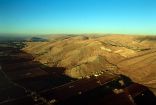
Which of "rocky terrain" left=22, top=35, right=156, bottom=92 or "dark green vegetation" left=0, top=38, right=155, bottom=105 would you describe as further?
"rocky terrain" left=22, top=35, right=156, bottom=92

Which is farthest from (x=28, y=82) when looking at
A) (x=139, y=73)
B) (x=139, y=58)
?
(x=139, y=58)

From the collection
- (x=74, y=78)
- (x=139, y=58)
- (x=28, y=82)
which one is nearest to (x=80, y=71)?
(x=74, y=78)

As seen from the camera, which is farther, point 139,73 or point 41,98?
point 139,73

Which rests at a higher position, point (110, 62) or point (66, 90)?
point (66, 90)

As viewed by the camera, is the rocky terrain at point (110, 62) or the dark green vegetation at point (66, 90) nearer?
the dark green vegetation at point (66, 90)

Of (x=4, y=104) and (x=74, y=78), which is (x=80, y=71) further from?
(x=4, y=104)

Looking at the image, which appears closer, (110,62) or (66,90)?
(66,90)

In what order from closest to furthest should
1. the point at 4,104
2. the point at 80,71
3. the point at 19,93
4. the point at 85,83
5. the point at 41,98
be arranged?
the point at 4,104 < the point at 41,98 < the point at 19,93 < the point at 85,83 < the point at 80,71

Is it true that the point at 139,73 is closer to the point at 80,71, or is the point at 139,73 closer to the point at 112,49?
the point at 80,71

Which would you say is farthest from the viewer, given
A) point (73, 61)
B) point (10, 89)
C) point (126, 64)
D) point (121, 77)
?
point (73, 61)
